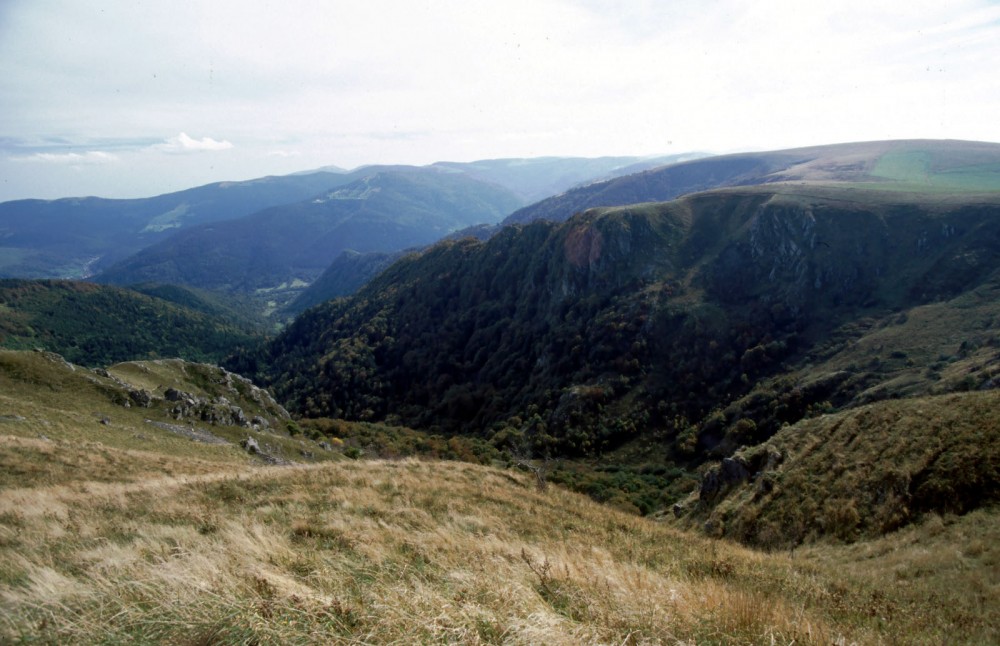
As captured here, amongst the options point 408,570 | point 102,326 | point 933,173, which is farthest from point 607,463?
point 102,326

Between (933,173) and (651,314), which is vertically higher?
(933,173)

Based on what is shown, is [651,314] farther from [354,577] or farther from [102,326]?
[102,326]

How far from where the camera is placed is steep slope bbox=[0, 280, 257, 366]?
465 ft

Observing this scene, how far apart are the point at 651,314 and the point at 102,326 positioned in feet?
597

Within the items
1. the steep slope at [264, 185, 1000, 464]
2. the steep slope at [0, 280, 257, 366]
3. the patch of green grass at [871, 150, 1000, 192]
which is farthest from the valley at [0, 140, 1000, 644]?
the steep slope at [0, 280, 257, 366]

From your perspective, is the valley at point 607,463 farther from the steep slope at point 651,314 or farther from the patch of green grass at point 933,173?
the patch of green grass at point 933,173

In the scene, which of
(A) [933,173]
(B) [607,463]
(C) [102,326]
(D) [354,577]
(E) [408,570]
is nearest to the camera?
(D) [354,577]

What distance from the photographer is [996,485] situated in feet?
42.6

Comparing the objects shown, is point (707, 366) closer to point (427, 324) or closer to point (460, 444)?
point (460, 444)

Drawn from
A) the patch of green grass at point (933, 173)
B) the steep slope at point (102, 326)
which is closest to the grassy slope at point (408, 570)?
the patch of green grass at point (933, 173)

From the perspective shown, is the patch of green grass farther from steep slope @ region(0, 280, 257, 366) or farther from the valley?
steep slope @ region(0, 280, 257, 366)

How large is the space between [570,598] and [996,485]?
14.8 m

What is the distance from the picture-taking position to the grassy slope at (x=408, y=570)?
4.58m

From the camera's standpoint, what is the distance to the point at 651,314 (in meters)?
76.6
